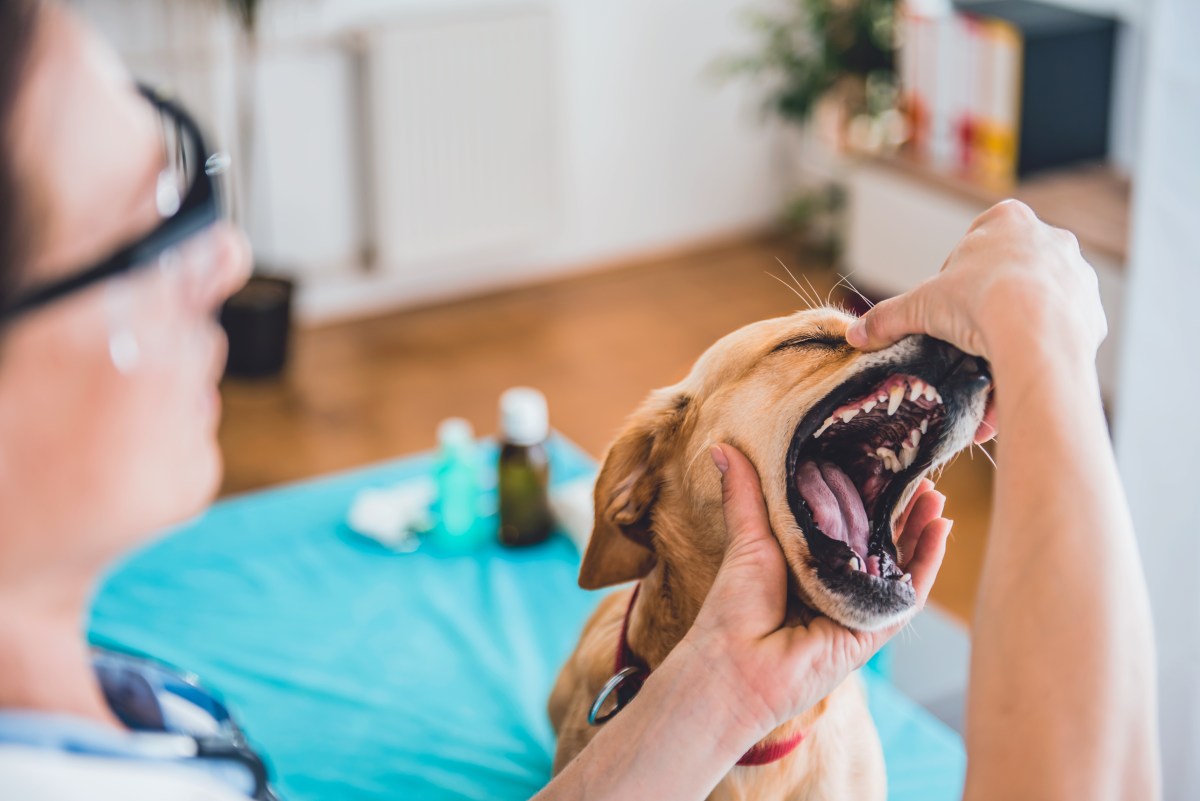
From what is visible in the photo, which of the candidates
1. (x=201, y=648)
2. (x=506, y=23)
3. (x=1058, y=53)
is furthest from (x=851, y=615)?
(x=506, y=23)

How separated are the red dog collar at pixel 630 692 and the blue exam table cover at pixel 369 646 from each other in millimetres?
363

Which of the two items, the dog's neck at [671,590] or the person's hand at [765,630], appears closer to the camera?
the person's hand at [765,630]

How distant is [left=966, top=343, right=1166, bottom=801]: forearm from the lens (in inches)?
28.5

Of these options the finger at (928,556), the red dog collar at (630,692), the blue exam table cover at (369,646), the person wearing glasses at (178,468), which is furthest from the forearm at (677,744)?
the blue exam table cover at (369,646)

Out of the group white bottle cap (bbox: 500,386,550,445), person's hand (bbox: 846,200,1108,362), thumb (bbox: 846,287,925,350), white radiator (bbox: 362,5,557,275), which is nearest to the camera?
person's hand (bbox: 846,200,1108,362)

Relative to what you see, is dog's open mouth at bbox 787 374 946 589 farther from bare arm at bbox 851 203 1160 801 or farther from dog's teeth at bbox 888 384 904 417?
bare arm at bbox 851 203 1160 801

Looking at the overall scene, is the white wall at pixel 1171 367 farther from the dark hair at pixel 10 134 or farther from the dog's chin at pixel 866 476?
the dark hair at pixel 10 134

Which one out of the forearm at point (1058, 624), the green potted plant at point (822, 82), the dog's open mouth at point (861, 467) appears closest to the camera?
the forearm at point (1058, 624)

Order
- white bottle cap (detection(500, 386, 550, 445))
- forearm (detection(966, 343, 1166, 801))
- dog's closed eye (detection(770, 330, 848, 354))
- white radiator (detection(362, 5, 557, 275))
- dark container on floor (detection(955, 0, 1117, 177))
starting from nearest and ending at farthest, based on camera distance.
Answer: forearm (detection(966, 343, 1166, 801)) < dog's closed eye (detection(770, 330, 848, 354)) < white bottle cap (detection(500, 386, 550, 445)) < dark container on floor (detection(955, 0, 1117, 177)) < white radiator (detection(362, 5, 557, 275))

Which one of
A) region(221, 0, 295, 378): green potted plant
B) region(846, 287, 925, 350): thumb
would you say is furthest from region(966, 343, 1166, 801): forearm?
region(221, 0, 295, 378): green potted plant

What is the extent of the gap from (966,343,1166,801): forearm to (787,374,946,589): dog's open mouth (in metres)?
0.23

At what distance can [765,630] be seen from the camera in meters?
1.04

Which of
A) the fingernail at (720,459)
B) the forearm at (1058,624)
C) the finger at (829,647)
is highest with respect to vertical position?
the forearm at (1058,624)

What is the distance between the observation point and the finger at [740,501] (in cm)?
110
